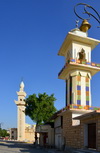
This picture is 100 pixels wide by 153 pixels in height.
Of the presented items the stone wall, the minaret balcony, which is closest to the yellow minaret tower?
the minaret balcony

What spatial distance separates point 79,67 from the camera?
27.0 metres

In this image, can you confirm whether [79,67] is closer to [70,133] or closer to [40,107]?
[70,133]

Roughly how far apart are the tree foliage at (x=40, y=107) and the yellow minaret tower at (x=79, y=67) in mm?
11747

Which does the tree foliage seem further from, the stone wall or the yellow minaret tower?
the stone wall

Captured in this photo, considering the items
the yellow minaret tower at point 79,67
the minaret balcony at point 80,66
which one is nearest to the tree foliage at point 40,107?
the yellow minaret tower at point 79,67

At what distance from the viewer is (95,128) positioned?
18234mm

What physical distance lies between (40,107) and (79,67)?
15686mm

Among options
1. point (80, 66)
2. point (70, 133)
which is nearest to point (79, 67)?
point (80, 66)

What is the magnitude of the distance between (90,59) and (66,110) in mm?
7925

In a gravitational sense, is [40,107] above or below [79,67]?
below

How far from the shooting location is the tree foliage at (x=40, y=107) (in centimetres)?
4003

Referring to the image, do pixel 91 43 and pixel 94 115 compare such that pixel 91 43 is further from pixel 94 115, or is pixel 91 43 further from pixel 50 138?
pixel 50 138

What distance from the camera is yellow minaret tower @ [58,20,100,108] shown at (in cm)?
2668

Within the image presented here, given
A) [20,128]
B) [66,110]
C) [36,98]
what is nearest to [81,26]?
[66,110]
